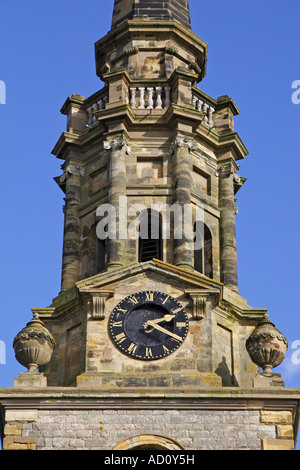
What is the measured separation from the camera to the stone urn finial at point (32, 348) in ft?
131

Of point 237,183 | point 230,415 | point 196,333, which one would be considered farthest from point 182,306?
point 237,183

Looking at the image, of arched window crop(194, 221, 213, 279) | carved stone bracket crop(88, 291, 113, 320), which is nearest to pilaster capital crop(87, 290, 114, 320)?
carved stone bracket crop(88, 291, 113, 320)

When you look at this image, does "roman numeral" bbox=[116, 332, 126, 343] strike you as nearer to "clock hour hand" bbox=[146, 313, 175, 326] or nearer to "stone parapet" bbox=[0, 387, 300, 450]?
"clock hour hand" bbox=[146, 313, 175, 326]

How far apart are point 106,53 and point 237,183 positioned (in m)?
6.10

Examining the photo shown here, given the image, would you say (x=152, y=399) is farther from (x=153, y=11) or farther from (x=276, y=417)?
(x=153, y=11)

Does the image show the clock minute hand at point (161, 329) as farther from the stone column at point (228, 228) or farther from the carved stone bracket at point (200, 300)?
the stone column at point (228, 228)

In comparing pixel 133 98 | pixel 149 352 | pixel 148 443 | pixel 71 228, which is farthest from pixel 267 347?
pixel 133 98

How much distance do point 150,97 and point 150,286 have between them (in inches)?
280

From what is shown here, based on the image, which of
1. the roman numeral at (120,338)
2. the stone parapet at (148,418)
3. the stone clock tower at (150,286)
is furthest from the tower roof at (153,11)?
the stone parapet at (148,418)

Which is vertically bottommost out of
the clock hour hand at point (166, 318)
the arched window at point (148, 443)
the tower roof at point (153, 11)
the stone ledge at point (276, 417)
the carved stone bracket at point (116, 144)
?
the arched window at point (148, 443)

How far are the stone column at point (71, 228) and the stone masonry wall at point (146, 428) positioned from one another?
5785 millimetres

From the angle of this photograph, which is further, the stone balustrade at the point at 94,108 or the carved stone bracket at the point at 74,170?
the stone balustrade at the point at 94,108

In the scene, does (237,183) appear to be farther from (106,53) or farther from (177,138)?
(106,53)

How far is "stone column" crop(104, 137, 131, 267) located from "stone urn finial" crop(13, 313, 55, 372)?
315cm
